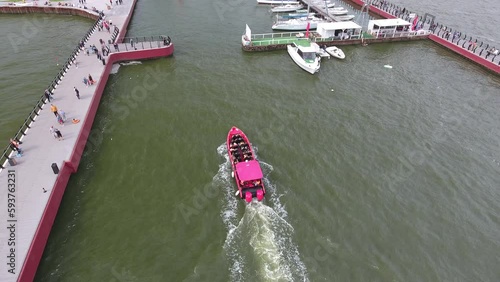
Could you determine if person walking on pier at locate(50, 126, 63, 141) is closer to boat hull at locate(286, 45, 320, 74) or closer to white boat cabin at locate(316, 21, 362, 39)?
boat hull at locate(286, 45, 320, 74)

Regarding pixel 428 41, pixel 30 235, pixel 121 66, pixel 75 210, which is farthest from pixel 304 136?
pixel 428 41

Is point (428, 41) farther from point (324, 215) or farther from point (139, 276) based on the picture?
point (139, 276)

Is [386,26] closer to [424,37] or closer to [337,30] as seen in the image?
[424,37]

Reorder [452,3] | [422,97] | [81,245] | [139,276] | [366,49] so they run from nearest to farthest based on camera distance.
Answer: [139,276], [81,245], [422,97], [366,49], [452,3]

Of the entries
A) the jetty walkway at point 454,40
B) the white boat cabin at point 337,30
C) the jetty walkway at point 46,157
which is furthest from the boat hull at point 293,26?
the jetty walkway at point 46,157

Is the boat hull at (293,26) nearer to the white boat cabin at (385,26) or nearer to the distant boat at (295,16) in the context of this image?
the distant boat at (295,16)

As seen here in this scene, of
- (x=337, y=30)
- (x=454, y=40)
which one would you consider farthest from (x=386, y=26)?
(x=454, y=40)
